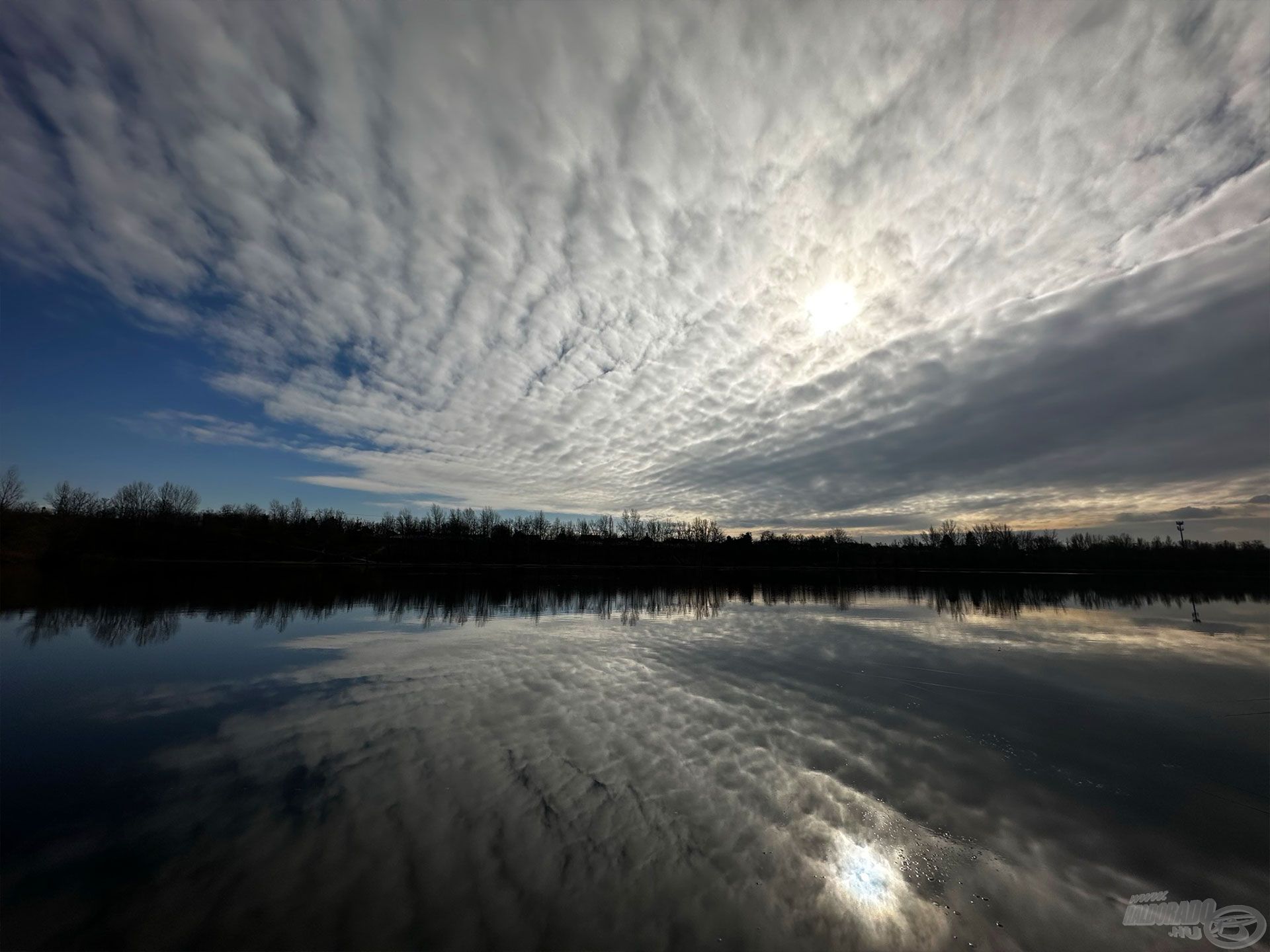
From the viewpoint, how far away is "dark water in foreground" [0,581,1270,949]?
15.5 feet

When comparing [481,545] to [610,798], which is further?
[481,545]

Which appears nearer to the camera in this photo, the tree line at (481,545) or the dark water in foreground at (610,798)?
the dark water in foreground at (610,798)

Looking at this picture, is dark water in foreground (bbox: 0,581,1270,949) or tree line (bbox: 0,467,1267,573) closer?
dark water in foreground (bbox: 0,581,1270,949)

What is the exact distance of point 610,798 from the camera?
23.0ft

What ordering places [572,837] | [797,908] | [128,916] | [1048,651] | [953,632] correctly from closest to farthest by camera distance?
[128,916], [797,908], [572,837], [1048,651], [953,632]

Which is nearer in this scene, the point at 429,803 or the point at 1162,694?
the point at 429,803

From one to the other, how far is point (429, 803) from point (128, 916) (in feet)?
9.60

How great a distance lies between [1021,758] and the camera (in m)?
9.09

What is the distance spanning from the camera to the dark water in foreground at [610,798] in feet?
15.5

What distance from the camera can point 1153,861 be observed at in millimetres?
6066

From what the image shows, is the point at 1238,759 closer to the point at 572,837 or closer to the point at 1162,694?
the point at 1162,694

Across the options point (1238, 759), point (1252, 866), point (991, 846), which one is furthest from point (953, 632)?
point (991, 846)

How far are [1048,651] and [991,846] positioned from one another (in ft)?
59.9

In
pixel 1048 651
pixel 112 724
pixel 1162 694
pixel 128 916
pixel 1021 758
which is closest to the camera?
pixel 128 916
